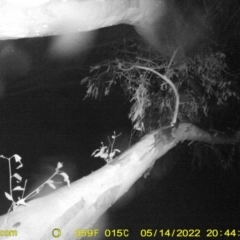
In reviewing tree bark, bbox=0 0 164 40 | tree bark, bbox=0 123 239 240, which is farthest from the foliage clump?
tree bark, bbox=0 0 164 40

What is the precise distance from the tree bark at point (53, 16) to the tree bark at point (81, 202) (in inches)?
30.3

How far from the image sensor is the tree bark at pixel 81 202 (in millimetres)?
1232

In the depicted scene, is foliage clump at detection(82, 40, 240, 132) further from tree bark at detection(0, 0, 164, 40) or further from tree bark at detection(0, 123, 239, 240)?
tree bark at detection(0, 0, 164, 40)

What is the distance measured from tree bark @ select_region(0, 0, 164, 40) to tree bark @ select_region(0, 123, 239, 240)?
0.77m

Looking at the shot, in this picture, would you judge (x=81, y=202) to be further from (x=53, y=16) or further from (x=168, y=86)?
(x=168, y=86)

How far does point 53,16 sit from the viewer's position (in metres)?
1.22

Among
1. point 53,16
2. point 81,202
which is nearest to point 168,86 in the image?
point 81,202

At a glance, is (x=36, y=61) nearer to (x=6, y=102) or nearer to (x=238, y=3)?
(x=6, y=102)

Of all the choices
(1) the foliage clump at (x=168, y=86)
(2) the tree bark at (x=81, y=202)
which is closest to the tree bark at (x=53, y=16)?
(2) the tree bark at (x=81, y=202)

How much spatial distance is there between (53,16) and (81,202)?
908 millimetres

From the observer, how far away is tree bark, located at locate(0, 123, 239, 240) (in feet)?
4.04

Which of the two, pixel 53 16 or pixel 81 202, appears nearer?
pixel 53 16

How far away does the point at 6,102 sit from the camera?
21.6 ft

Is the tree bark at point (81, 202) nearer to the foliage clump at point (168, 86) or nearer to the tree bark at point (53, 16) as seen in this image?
the tree bark at point (53, 16)
